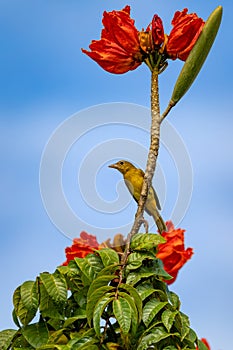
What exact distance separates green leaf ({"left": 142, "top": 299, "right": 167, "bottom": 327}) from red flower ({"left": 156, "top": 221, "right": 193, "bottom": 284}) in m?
0.37

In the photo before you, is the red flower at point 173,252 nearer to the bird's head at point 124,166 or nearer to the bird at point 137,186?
the bird at point 137,186

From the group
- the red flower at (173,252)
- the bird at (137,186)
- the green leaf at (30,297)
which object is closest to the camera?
the green leaf at (30,297)

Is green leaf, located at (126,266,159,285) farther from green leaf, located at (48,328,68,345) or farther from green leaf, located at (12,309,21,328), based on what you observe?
green leaf, located at (12,309,21,328)

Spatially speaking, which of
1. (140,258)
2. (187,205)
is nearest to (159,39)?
(187,205)

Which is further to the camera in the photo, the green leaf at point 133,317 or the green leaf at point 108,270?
the green leaf at point 108,270

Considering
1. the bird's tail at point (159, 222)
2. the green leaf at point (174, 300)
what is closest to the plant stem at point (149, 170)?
the bird's tail at point (159, 222)

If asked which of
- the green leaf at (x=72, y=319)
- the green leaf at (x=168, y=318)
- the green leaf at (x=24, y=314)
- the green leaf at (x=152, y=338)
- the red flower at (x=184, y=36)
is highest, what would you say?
the red flower at (x=184, y=36)

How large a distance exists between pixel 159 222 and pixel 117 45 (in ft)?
2.34

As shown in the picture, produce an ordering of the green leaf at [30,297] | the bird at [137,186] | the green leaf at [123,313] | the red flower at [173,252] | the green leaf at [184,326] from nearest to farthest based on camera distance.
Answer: the green leaf at [123,313], the green leaf at [184,326], the green leaf at [30,297], the bird at [137,186], the red flower at [173,252]

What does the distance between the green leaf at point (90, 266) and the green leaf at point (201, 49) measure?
72 centimetres

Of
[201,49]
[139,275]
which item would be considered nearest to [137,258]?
[139,275]

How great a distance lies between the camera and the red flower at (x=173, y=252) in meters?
2.67

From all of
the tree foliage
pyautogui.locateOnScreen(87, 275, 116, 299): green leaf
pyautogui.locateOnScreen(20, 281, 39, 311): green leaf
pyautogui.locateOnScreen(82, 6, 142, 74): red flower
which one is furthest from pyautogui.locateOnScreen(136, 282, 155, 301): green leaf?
pyautogui.locateOnScreen(82, 6, 142, 74): red flower

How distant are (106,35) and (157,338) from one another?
1204 millimetres
